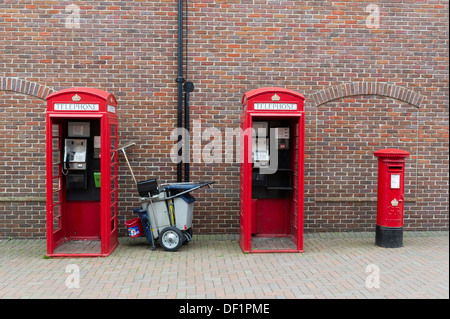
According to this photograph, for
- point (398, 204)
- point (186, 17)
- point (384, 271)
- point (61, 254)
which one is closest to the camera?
point (384, 271)

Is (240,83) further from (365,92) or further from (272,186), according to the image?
(365,92)

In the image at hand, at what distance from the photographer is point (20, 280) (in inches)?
222

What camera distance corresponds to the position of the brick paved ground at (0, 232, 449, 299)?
515 centimetres

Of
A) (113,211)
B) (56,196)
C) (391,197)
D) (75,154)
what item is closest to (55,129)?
(75,154)

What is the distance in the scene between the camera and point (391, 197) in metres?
7.27

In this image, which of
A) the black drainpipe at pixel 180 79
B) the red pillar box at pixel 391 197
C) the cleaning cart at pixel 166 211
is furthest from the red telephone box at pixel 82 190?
the red pillar box at pixel 391 197

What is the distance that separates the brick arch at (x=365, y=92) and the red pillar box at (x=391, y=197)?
142cm

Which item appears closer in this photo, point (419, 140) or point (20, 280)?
point (20, 280)

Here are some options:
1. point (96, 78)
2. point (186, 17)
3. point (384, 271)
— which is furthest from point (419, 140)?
point (96, 78)

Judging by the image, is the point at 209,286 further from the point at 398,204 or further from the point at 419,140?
the point at 419,140

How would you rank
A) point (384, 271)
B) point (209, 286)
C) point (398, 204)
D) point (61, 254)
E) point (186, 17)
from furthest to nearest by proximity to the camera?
point (186, 17) < point (398, 204) < point (61, 254) < point (384, 271) < point (209, 286)

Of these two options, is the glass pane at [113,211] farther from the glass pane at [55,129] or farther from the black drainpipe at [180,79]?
the glass pane at [55,129]

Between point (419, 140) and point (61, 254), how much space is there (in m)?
6.81

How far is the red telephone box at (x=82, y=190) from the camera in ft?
22.0
